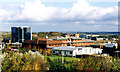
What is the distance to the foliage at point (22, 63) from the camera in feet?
11.8

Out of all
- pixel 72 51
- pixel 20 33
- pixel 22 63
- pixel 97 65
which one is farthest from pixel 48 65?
pixel 20 33

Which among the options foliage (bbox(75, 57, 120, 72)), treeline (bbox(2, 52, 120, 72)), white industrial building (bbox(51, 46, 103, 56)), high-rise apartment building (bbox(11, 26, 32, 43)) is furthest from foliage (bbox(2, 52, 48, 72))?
high-rise apartment building (bbox(11, 26, 32, 43))

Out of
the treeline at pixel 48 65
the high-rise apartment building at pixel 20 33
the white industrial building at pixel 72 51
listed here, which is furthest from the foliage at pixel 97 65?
the high-rise apartment building at pixel 20 33

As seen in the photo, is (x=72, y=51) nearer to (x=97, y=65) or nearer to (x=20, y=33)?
(x=97, y=65)

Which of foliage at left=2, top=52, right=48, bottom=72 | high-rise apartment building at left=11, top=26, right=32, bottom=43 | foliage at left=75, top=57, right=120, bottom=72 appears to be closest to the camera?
foliage at left=2, top=52, right=48, bottom=72

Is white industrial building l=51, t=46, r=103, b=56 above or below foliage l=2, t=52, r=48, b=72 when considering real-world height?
below

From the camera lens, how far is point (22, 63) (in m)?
3.74

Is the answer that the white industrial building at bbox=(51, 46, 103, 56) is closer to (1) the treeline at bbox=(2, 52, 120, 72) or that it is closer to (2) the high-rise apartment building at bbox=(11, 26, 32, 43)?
(1) the treeline at bbox=(2, 52, 120, 72)

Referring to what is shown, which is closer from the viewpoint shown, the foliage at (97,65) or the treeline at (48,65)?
the treeline at (48,65)

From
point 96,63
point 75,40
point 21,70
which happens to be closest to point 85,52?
point 96,63

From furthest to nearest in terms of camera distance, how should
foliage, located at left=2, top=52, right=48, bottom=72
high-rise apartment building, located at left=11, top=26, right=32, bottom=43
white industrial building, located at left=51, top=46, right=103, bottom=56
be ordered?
1. high-rise apartment building, located at left=11, top=26, right=32, bottom=43
2. white industrial building, located at left=51, top=46, right=103, bottom=56
3. foliage, located at left=2, top=52, right=48, bottom=72

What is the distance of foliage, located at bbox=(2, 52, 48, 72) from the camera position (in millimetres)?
3590

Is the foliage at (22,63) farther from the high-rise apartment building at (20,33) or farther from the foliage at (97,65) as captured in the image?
the high-rise apartment building at (20,33)

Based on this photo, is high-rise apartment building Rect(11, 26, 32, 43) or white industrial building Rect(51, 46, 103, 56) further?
high-rise apartment building Rect(11, 26, 32, 43)
